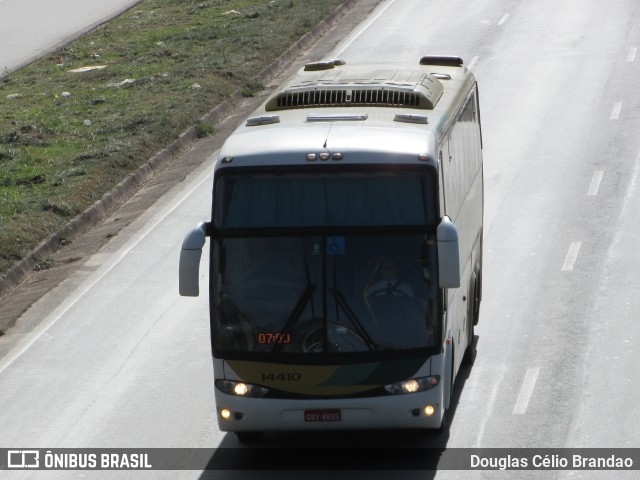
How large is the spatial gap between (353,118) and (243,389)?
2870 mm

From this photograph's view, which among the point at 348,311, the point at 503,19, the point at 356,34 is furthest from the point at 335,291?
the point at 503,19

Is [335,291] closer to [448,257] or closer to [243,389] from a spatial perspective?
[448,257]

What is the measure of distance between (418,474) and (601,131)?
14.3 meters

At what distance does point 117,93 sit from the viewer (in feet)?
101

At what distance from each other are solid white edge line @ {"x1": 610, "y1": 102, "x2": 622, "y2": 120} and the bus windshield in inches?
594

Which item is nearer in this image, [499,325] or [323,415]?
[323,415]

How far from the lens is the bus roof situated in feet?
38.5

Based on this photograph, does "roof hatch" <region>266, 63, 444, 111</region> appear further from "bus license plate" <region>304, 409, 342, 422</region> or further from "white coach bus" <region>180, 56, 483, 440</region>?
"bus license plate" <region>304, 409, 342, 422</region>

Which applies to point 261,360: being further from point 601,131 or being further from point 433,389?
point 601,131

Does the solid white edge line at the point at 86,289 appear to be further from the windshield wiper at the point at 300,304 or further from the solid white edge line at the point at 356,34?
the solid white edge line at the point at 356,34

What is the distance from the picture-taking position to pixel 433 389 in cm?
1173

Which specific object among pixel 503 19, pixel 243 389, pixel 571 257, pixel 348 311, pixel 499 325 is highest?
pixel 348 311

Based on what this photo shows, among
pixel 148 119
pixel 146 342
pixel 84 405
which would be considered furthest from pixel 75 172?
pixel 84 405

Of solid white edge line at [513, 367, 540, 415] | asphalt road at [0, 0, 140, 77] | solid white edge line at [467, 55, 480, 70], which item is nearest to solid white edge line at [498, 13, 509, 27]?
solid white edge line at [467, 55, 480, 70]
